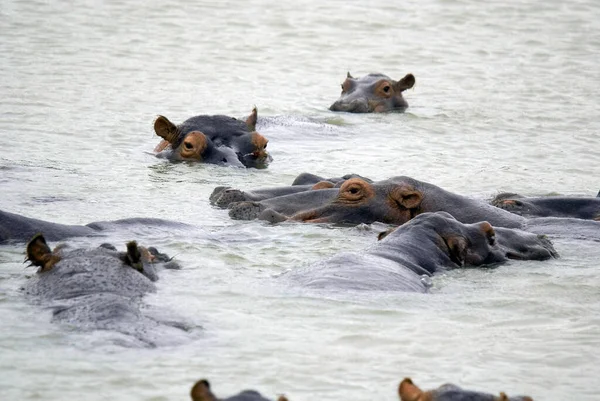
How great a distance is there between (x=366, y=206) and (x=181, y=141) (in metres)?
3.59

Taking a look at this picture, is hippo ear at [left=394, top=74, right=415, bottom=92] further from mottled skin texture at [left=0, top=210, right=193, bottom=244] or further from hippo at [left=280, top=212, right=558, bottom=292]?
mottled skin texture at [left=0, top=210, right=193, bottom=244]

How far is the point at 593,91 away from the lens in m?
19.9

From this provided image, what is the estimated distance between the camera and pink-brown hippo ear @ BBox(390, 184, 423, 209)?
1001cm

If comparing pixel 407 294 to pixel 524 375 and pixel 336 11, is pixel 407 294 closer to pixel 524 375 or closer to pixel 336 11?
pixel 524 375

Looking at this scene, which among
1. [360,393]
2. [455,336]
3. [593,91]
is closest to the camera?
[360,393]

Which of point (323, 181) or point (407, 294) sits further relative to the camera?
point (323, 181)

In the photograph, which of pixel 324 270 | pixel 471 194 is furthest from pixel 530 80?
pixel 324 270

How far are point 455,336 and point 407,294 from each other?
64cm

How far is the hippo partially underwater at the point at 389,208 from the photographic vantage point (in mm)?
9984

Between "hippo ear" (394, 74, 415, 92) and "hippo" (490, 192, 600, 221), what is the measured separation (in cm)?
651

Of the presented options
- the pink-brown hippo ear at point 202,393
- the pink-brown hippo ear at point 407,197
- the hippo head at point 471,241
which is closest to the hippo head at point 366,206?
the pink-brown hippo ear at point 407,197

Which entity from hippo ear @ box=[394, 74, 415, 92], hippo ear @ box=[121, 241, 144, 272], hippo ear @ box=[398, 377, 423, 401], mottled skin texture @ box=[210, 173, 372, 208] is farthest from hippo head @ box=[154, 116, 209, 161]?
hippo ear @ box=[398, 377, 423, 401]

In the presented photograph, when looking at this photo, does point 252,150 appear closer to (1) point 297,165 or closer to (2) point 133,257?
(1) point 297,165

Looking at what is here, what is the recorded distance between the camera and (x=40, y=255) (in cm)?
736
